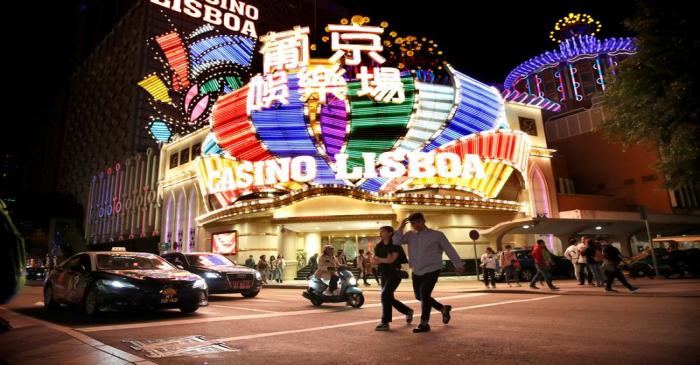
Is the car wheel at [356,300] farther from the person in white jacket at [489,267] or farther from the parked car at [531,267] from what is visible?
the parked car at [531,267]

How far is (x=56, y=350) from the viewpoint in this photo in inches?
208

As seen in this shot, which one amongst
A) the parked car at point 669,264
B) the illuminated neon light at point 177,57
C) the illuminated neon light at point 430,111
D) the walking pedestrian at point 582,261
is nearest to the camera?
the walking pedestrian at point 582,261

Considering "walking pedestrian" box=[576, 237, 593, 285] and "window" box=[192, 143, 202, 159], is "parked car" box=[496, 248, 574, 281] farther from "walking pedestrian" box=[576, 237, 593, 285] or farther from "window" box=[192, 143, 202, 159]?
"window" box=[192, 143, 202, 159]

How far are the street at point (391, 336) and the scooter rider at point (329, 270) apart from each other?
1.67 meters

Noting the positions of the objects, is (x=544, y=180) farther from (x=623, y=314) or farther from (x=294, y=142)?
(x=623, y=314)

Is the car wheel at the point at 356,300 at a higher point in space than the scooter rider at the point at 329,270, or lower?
lower

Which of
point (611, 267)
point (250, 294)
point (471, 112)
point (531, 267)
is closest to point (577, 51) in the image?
point (471, 112)

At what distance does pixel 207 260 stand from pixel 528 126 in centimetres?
2576

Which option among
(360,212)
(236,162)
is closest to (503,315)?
(360,212)

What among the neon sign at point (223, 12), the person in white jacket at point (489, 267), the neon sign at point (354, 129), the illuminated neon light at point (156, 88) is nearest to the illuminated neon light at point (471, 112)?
the neon sign at point (354, 129)

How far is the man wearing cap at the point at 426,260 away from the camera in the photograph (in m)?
6.27

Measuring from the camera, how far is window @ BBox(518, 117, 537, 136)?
31.5m

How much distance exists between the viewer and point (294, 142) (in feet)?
91.4

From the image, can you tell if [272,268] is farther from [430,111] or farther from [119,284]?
[119,284]
